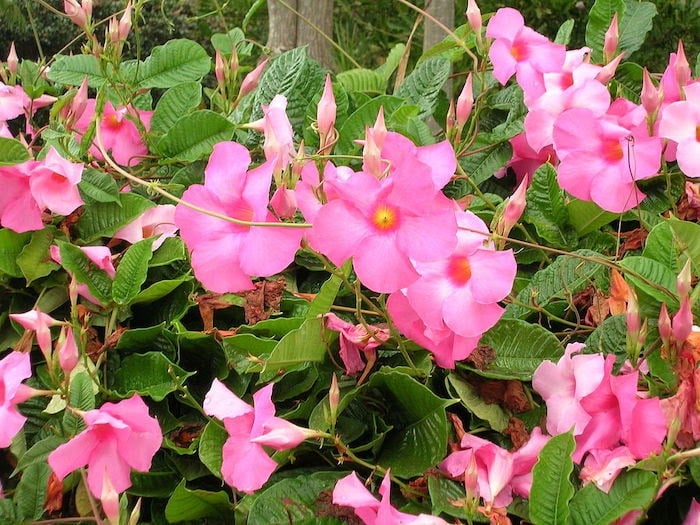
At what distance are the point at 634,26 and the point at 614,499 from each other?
35.4 inches

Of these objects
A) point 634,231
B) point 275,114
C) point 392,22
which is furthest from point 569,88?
point 392,22

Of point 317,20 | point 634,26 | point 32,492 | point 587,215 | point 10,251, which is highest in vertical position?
point 634,26

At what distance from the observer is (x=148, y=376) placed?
0.90 meters

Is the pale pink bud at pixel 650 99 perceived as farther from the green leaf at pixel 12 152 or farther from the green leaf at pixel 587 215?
the green leaf at pixel 12 152

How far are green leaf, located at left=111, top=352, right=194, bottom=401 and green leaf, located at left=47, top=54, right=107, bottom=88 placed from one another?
22.9 inches

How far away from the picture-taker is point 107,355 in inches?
37.9

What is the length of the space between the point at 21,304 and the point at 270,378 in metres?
0.40

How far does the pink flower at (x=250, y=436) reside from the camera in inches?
29.0

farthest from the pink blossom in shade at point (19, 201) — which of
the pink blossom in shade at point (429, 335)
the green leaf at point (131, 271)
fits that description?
the pink blossom in shade at point (429, 335)

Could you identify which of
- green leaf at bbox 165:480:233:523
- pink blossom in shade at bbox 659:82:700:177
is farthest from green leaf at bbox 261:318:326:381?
pink blossom in shade at bbox 659:82:700:177

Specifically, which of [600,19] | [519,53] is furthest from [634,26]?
[519,53]

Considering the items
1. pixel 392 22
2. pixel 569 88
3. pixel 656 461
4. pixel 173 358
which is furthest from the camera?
pixel 392 22

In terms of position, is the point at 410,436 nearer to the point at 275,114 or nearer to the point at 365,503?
the point at 365,503

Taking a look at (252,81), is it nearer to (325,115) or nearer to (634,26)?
(325,115)
